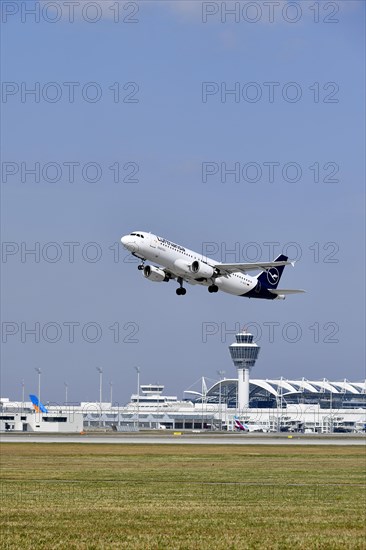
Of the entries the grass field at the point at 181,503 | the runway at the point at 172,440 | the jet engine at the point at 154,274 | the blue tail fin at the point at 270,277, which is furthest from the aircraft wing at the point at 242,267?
the runway at the point at 172,440

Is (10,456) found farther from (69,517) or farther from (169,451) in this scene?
(69,517)

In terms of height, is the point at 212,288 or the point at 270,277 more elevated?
the point at 270,277

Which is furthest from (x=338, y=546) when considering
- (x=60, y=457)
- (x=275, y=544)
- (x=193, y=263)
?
(x=193, y=263)

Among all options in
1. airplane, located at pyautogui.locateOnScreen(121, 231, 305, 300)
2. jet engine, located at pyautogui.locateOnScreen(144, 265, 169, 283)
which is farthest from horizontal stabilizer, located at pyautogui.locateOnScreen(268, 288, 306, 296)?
jet engine, located at pyautogui.locateOnScreen(144, 265, 169, 283)

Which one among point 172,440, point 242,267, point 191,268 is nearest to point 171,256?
point 191,268

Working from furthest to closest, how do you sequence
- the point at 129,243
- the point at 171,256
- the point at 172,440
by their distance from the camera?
the point at 172,440, the point at 171,256, the point at 129,243

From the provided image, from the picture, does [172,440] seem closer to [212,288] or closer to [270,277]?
[270,277]

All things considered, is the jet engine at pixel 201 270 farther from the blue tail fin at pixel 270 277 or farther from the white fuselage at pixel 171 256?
the blue tail fin at pixel 270 277

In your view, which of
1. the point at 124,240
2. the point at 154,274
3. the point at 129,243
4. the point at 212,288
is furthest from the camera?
the point at 212,288

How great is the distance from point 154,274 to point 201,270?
4355 millimetres

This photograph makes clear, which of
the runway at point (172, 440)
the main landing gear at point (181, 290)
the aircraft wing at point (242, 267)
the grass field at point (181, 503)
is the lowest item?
the grass field at point (181, 503)

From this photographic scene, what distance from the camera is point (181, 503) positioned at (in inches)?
1604

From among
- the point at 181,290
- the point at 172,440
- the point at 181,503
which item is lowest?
the point at 181,503

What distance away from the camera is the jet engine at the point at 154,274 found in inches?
3489
